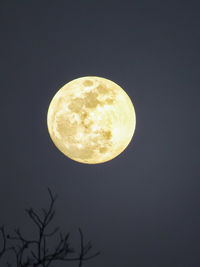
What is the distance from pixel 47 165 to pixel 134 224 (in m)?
1.28

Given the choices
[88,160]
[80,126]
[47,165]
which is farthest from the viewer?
[47,165]

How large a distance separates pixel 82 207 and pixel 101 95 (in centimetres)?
188

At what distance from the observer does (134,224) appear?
3.95 metres

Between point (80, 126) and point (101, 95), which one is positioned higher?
point (101, 95)

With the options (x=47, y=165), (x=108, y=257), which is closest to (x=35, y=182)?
(x=47, y=165)

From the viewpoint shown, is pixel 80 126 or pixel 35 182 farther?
pixel 35 182

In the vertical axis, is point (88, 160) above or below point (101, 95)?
below

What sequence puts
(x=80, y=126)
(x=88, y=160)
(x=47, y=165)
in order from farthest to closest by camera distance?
(x=47, y=165), (x=88, y=160), (x=80, y=126)

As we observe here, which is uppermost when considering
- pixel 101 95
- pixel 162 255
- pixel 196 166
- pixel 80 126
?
pixel 196 166

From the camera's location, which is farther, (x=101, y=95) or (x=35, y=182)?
(x=35, y=182)

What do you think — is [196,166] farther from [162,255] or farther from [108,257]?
[108,257]

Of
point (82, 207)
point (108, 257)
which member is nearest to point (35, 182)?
point (82, 207)

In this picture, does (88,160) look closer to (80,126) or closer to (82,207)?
(80,126)

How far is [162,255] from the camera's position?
3971 mm
